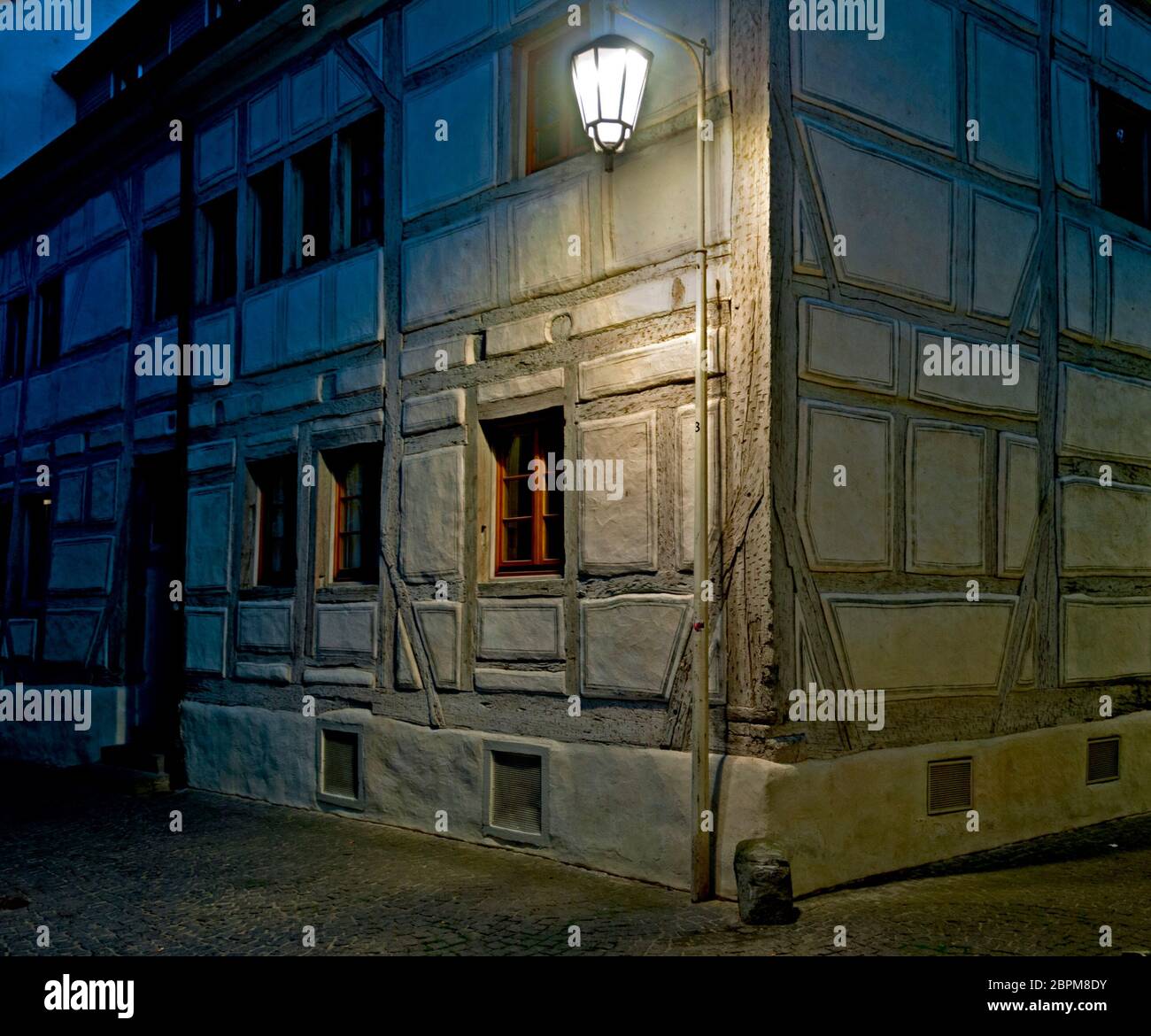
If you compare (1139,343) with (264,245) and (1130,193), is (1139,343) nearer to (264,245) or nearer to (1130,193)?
(1130,193)

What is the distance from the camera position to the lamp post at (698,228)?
6.71m

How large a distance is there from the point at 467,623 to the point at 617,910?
2.74 metres

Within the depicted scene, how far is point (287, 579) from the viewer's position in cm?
1083

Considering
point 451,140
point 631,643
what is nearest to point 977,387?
point 631,643

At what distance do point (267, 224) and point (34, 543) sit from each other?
6.01 m

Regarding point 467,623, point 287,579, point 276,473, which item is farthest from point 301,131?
point 467,623

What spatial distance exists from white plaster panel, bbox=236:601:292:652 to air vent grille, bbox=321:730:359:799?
3.30 feet

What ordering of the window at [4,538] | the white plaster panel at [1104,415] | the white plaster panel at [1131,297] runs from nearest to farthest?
the white plaster panel at [1104,415], the white plaster panel at [1131,297], the window at [4,538]

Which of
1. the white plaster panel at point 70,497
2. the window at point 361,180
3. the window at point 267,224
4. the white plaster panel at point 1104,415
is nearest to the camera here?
the white plaster panel at point 1104,415

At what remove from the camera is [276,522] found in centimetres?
1110

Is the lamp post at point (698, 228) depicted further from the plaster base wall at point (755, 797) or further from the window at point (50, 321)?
the window at point (50, 321)

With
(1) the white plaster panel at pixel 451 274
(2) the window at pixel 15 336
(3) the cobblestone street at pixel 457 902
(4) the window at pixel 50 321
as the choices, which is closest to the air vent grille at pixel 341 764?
(3) the cobblestone street at pixel 457 902

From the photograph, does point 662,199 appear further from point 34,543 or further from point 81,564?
point 34,543

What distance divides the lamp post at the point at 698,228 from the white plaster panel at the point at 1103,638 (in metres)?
3.43
